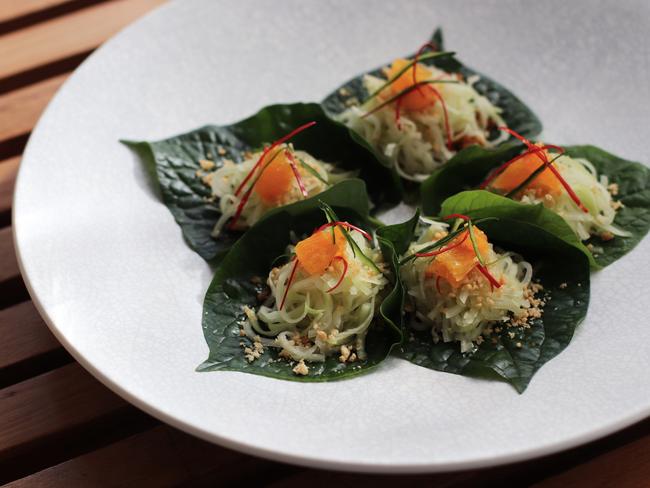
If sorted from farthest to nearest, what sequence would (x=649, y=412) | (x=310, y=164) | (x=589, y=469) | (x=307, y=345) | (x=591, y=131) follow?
(x=591, y=131), (x=310, y=164), (x=307, y=345), (x=589, y=469), (x=649, y=412)

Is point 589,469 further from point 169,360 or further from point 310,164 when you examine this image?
point 310,164

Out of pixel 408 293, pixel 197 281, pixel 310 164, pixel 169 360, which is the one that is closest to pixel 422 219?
pixel 408 293

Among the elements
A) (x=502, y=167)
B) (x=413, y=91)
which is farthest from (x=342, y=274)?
(x=413, y=91)

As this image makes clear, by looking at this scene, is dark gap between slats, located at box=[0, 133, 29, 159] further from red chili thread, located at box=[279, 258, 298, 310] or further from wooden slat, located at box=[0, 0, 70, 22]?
red chili thread, located at box=[279, 258, 298, 310]

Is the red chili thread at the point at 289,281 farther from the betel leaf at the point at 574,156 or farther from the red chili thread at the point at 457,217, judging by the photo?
the betel leaf at the point at 574,156

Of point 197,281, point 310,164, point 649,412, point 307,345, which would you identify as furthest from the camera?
point 310,164

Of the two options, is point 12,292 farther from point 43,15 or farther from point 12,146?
point 43,15
